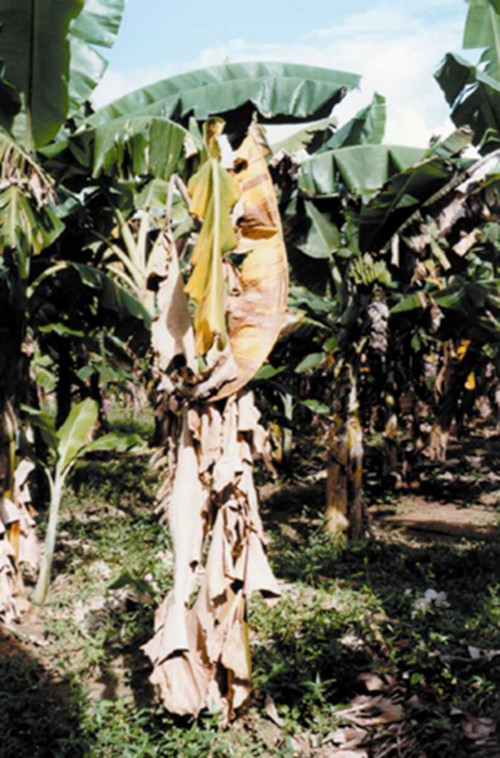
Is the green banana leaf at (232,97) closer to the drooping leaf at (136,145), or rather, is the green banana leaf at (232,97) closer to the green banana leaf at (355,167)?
the green banana leaf at (355,167)

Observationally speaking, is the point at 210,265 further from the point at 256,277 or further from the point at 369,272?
the point at 369,272

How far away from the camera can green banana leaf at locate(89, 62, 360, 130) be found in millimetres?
7363

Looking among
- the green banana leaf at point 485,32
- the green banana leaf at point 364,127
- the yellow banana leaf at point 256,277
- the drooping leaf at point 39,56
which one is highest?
the green banana leaf at point 485,32

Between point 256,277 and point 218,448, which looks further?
point 256,277

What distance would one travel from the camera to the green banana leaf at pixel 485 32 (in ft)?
28.0

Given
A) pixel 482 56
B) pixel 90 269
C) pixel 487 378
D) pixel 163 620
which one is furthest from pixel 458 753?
pixel 487 378

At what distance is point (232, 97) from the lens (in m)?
7.31

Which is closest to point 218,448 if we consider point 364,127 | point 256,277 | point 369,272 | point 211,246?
point 256,277

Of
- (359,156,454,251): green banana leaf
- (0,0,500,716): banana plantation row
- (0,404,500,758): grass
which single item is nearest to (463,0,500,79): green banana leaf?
(0,0,500,716): banana plantation row

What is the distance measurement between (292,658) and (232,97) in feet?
14.8

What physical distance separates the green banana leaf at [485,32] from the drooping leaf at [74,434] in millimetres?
5234

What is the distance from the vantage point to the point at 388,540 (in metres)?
10.2

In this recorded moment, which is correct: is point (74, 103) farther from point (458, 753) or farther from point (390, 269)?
point (458, 753)

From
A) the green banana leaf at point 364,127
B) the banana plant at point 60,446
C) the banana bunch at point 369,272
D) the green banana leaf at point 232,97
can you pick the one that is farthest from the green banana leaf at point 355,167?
the banana plant at point 60,446
